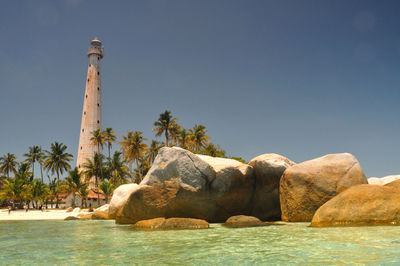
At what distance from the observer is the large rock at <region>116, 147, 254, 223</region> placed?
13.5 metres

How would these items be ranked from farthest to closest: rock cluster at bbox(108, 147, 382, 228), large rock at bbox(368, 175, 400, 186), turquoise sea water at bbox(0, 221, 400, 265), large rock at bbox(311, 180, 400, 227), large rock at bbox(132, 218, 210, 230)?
large rock at bbox(368, 175, 400, 186) → rock cluster at bbox(108, 147, 382, 228) → large rock at bbox(132, 218, 210, 230) → large rock at bbox(311, 180, 400, 227) → turquoise sea water at bbox(0, 221, 400, 265)

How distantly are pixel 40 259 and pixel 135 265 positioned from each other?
2.20 meters

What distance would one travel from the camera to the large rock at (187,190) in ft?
44.1

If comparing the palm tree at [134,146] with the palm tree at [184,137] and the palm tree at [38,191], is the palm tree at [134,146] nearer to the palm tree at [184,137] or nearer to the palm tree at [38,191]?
the palm tree at [184,137]

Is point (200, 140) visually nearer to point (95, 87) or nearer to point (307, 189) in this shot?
point (95, 87)

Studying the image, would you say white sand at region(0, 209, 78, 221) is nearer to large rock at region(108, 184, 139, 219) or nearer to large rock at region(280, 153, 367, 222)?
large rock at region(108, 184, 139, 219)

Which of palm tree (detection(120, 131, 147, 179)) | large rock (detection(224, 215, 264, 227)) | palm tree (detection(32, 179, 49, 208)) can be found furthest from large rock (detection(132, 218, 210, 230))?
palm tree (detection(32, 179, 49, 208))

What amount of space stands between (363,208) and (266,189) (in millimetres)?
5649

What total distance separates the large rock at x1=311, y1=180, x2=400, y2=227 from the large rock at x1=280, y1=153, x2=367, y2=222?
1584mm

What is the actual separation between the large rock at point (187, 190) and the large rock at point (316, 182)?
249 cm

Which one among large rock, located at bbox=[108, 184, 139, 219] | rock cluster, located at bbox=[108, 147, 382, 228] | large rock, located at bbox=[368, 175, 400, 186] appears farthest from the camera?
large rock, located at bbox=[108, 184, 139, 219]

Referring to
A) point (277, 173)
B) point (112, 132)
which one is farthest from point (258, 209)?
point (112, 132)

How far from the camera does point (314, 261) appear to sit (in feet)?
16.3

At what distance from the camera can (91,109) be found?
177 feet
